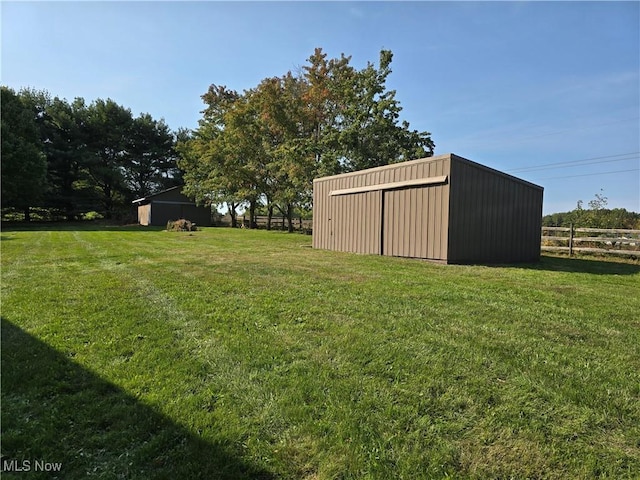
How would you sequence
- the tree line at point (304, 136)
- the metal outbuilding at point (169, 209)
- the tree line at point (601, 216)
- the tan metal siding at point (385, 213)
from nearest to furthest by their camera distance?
1. the tan metal siding at point (385, 213)
2. the tree line at point (601, 216)
3. the tree line at point (304, 136)
4. the metal outbuilding at point (169, 209)

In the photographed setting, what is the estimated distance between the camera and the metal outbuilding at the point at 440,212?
28.7 ft

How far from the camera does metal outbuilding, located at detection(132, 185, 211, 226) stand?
1220 inches

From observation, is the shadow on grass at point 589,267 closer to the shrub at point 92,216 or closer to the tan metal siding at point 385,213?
the tan metal siding at point 385,213

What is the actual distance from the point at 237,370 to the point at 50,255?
853 cm

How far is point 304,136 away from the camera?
77.7 feet

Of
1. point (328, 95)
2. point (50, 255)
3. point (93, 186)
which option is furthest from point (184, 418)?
point (93, 186)

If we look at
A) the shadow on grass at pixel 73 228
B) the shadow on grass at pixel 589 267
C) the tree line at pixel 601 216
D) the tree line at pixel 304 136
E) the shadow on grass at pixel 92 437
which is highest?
the tree line at pixel 304 136

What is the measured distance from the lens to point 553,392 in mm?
2340

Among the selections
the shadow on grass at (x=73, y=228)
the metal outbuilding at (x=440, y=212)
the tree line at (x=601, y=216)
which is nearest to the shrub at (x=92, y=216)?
the shadow on grass at (x=73, y=228)

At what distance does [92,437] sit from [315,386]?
4.22 ft

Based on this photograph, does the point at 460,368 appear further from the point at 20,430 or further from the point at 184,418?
the point at 20,430

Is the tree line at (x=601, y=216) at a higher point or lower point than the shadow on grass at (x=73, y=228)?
higher

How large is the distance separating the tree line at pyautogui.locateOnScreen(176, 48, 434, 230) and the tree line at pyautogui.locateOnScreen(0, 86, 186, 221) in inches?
478

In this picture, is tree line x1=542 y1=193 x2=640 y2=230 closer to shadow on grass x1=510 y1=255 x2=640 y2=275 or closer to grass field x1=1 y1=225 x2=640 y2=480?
shadow on grass x1=510 y1=255 x2=640 y2=275
